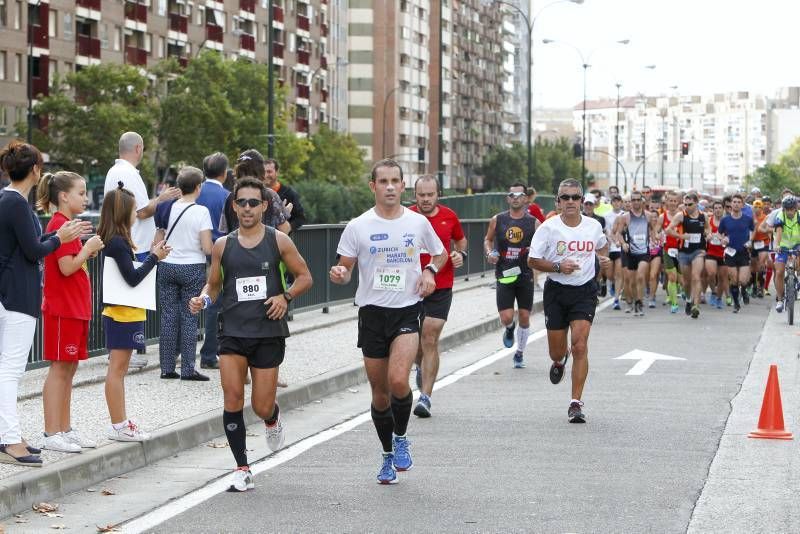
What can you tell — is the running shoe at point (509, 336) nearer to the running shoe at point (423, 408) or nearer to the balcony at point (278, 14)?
the running shoe at point (423, 408)

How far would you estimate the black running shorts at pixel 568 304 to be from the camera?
12391mm

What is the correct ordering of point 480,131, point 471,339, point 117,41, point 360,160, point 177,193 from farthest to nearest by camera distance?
point 480,131 < point 360,160 < point 117,41 < point 471,339 < point 177,193

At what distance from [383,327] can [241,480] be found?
123 centimetres

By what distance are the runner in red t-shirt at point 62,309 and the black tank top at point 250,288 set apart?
3.20 feet

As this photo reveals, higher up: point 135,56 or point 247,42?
point 247,42

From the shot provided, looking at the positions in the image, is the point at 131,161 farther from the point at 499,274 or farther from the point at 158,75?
the point at 158,75

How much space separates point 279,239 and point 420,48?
5534 inches

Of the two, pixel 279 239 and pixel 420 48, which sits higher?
pixel 420 48

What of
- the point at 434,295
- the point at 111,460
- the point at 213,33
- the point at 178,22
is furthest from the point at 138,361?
the point at 213,33

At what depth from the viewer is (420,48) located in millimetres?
148250

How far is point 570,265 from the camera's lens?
481 inches

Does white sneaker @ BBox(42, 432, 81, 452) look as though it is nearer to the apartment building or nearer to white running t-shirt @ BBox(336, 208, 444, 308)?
white running t-shirt @ BBox(336, 208, 444, 308)

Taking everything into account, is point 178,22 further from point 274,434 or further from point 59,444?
point 274,434

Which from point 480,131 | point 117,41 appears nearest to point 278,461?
point 117,41
